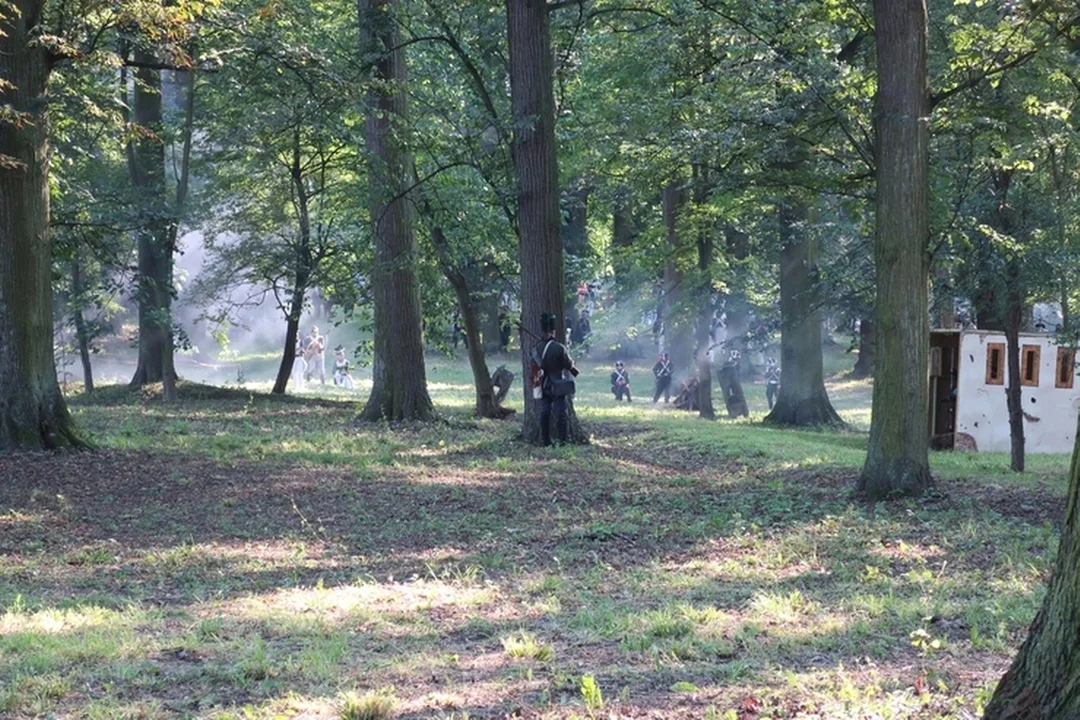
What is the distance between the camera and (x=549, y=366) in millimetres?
17766

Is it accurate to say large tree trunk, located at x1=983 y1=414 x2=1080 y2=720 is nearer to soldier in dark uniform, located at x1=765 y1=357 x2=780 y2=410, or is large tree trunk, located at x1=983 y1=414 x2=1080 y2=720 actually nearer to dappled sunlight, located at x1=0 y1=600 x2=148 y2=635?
dappled sunlight, located at x1=0 y1=600 x2=148 y2=635

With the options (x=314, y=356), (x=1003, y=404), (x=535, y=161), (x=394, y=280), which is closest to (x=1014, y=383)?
(x=1003, y=404)

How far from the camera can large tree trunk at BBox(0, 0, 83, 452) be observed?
1426cm

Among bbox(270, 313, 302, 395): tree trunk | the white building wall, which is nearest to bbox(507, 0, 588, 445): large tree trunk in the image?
the white building wall

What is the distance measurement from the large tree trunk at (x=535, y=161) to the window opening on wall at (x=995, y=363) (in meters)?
9.92

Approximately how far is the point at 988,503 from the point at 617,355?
142 feet

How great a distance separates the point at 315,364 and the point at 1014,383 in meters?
31.6

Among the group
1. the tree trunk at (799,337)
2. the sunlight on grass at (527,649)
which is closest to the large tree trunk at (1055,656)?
the sunlight on grass at (527,649)

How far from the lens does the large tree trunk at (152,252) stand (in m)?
23.8

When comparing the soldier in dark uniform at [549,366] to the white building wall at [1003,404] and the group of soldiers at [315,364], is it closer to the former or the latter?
Answer: the white building wall at [1003,404]

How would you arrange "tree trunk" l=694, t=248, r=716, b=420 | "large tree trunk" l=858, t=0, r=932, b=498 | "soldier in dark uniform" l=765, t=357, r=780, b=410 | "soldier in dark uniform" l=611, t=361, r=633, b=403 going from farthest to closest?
"soldier in dark uniform" l=765, t=357, r=780, b=410
"soldier in dark uniform" l=611, t=361, r=633, b=403
"tree trunk" l=694, t=248, r=716, b=420
"large tree trunk" l=858, t=0, r=932, b=498

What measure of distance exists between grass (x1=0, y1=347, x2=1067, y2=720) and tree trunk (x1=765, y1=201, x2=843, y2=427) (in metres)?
8.66

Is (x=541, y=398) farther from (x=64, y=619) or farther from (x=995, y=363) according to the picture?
(x=64, y=619)

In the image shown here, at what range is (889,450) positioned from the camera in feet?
42.4
